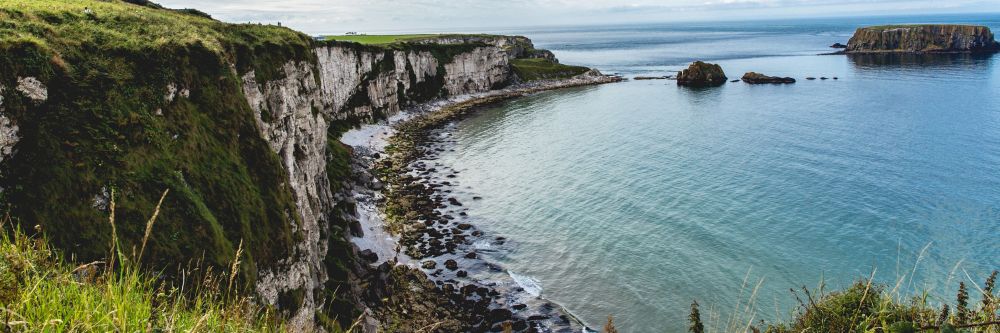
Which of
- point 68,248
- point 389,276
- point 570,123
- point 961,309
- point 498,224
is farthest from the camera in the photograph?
point 570,123

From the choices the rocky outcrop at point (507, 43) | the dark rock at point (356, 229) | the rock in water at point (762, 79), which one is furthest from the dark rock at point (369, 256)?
the rocky outcrop at point (507, 43)

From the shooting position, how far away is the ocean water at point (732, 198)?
30562 millimetres

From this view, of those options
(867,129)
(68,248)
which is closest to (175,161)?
(68,248)

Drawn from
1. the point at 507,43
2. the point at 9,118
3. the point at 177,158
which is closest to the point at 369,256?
the point at 177,158

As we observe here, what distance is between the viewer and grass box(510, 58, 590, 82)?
126m

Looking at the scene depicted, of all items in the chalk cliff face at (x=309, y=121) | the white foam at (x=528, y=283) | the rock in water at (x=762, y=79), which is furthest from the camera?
the rock in water at (x=762, y=79)

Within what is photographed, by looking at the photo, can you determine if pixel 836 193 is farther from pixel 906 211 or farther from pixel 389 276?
pixel 389 276

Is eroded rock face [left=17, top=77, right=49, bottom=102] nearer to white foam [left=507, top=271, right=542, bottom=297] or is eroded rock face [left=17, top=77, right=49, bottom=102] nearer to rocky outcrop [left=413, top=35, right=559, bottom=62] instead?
white foam [left=507, top=271, right=542, bottom=297]

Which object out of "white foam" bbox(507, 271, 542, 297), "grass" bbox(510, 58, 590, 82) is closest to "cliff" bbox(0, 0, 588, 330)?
"white foam" bbox(507, 271, 542, 297)

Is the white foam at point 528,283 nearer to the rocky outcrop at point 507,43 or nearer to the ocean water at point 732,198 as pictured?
the ocean water at point 732,198

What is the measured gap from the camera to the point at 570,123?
267 ft

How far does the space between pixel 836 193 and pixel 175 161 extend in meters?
44.3

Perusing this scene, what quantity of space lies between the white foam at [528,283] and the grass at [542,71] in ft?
311

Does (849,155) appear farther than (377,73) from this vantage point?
No
